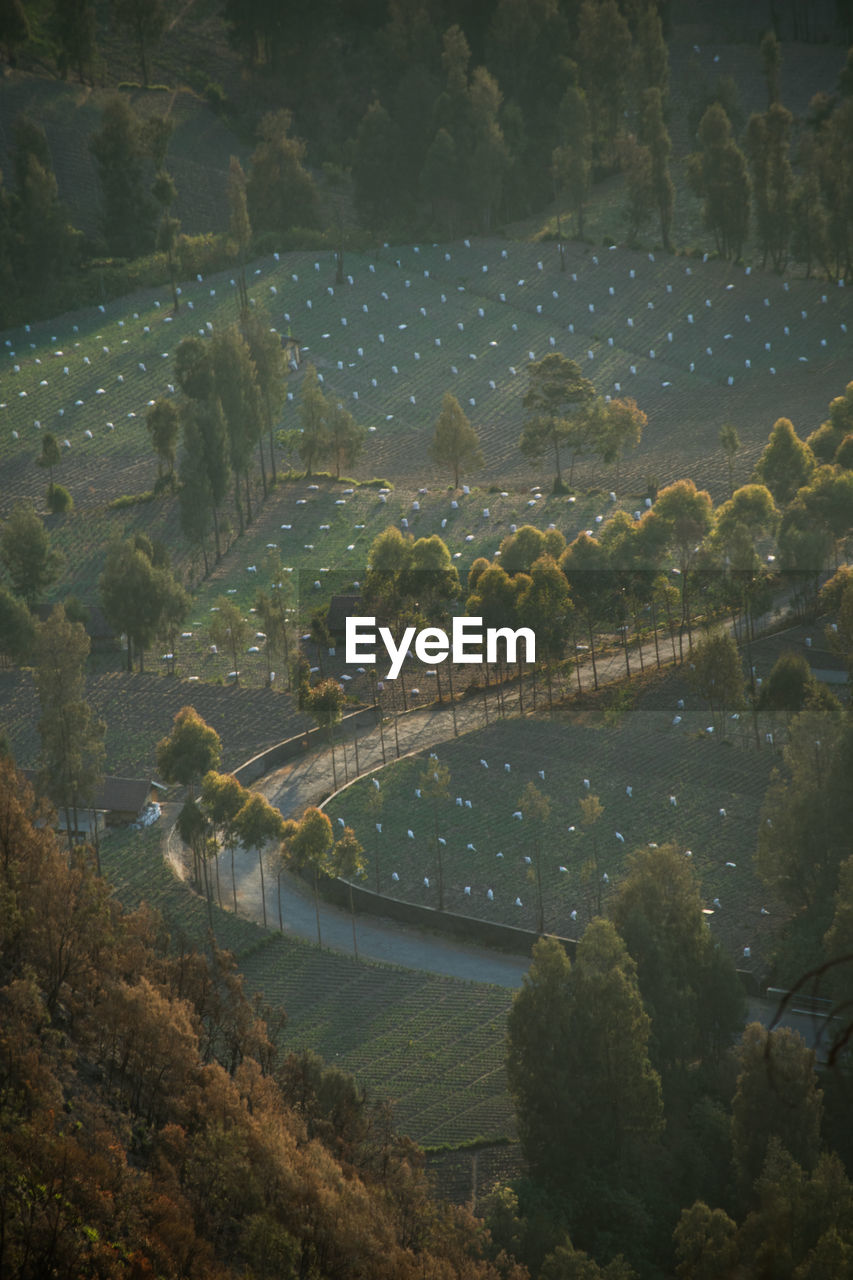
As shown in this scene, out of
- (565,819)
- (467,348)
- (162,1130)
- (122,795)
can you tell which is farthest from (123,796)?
(467,348)

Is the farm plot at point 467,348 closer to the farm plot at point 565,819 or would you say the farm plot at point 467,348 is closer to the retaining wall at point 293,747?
the retaining wall at point 293,747

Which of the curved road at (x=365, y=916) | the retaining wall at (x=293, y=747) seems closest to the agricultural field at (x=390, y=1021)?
the curved road at (x=365, y=916)

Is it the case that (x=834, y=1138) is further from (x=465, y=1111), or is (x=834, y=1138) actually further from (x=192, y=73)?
(x=192, y=73)

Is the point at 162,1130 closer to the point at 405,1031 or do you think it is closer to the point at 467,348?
the point at 405,1031

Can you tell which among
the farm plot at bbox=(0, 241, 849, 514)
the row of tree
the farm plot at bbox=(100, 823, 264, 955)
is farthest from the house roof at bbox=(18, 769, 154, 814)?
the farm plot at bbox=(0, 241, 849, 514)

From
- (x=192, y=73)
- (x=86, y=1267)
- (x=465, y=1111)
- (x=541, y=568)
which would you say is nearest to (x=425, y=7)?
(x=192, y=73)
